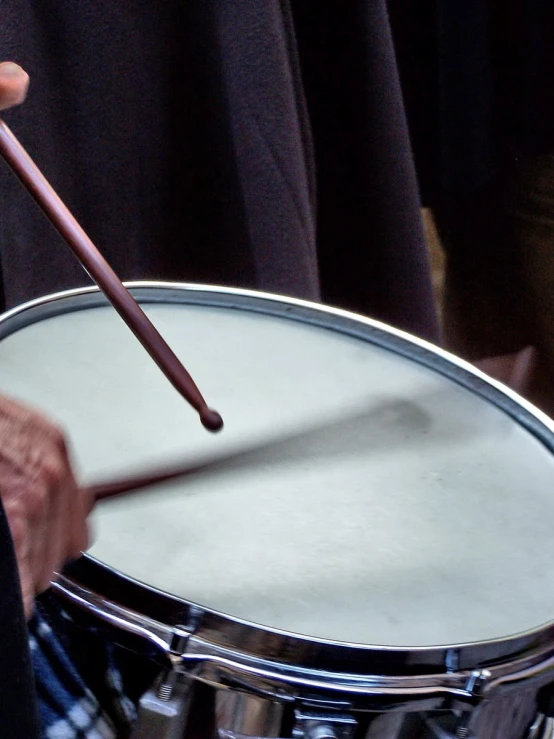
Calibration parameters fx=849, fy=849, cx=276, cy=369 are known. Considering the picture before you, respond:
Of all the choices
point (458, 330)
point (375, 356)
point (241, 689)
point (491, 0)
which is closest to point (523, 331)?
Result: point (458, 330)

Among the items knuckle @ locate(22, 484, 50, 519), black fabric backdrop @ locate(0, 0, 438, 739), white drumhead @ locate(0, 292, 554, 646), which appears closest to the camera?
knuckle @ locate(22, 484, 50, 519)

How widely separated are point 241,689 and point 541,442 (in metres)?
0.23

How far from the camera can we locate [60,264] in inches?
25.9

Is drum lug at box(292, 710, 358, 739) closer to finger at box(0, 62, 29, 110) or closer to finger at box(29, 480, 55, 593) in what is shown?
finger at box(29, 480, 55, 593)

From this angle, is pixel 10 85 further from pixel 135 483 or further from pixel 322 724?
pixel 322 724

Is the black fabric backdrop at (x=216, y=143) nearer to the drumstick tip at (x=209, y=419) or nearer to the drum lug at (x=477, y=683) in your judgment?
the drumstick tip at (x=209, y=419)

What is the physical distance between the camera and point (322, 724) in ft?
1.05

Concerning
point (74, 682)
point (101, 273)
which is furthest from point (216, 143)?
point (74, 682)

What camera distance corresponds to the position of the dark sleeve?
0.26 m

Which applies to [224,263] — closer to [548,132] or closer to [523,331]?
[548,132]

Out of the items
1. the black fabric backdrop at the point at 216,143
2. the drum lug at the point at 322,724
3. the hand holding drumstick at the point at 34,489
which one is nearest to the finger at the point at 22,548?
the hand holding drumstick at the point at 34,489

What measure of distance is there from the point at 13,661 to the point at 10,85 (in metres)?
0.18

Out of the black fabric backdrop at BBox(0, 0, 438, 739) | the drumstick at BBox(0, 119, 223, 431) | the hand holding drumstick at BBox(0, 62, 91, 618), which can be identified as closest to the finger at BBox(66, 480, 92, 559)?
the hand holding drumstick at BBox(0, 62, 91, 618)

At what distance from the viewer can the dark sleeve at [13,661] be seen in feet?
0.84
